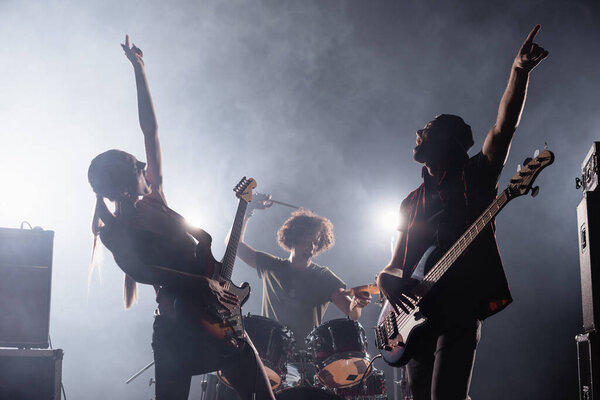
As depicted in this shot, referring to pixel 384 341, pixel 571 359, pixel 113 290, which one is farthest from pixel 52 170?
pixel 571 359

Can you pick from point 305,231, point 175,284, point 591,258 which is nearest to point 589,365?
Result: point 591,258

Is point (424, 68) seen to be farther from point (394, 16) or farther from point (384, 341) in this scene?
point (384, 341)

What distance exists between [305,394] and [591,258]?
1.93 m

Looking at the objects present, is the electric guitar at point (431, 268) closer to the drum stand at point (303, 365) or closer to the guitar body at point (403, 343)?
the guitar body at point (403, 343)

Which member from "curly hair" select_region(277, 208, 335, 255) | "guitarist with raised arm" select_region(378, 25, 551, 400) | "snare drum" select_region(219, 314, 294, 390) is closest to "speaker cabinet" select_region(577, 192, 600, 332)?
"guitarist with raised arm" select_region(378, 25, 551, 400)

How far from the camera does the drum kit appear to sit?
3658 millimetres

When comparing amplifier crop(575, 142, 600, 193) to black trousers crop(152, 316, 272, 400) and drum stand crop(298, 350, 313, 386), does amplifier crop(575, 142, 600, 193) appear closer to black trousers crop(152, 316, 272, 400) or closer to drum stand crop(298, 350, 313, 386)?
black trousers crop(152, 316, 272, 400)

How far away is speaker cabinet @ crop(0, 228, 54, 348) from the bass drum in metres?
1.51

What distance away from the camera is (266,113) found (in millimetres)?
7188

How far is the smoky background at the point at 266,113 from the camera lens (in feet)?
19.2

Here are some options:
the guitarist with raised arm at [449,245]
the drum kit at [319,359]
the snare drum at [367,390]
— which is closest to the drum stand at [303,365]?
the drum kit at [319,359]

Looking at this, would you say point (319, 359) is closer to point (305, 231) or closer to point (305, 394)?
point (305, 394)

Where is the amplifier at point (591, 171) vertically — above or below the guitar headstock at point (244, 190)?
below

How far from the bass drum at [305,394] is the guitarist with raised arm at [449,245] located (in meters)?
1.15
